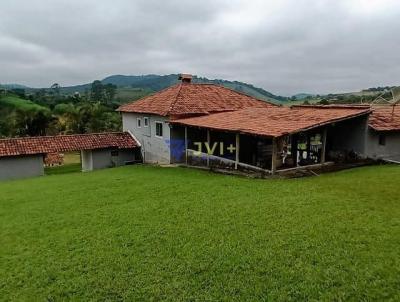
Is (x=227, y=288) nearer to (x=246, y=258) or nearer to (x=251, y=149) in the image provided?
(x=246, y=258)

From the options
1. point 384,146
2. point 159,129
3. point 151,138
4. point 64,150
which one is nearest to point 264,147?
point 384,146

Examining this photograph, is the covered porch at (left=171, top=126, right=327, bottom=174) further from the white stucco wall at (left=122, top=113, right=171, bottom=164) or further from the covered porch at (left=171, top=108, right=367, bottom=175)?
the white stucco wall at (left=122, top=113, right=171, bottom=164)

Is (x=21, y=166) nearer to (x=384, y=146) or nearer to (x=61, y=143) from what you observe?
(x=61, y=143)

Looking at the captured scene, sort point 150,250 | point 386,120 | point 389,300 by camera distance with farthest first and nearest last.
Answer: point 386,120
point 150,250
point 389,300

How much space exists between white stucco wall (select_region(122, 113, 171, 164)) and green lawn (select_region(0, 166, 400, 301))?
30.0 ft

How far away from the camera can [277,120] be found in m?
16.9

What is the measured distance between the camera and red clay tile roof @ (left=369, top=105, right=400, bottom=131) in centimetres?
1744

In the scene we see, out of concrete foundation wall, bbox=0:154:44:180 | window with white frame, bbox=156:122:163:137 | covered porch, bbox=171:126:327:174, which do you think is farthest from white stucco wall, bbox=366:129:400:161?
concrete foundation wall, bbox=0:154:44:180

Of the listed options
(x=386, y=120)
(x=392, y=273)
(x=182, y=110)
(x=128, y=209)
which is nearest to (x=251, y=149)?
(x=182, y=110)

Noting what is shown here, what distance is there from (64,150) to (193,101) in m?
8.87

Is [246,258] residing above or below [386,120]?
below

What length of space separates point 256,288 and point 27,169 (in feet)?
67.3

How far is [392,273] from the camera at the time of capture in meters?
6.48

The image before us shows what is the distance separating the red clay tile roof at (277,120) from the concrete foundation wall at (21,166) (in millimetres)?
9658
